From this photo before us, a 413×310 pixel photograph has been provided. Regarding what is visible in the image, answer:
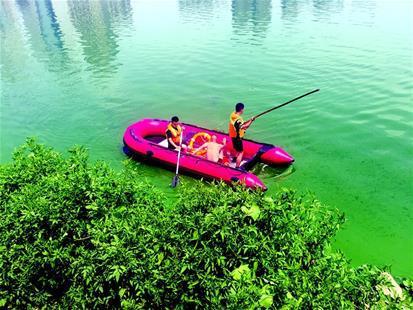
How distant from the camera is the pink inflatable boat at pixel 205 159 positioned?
8055 mm

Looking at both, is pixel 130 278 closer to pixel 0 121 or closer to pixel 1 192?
pixel 1 192

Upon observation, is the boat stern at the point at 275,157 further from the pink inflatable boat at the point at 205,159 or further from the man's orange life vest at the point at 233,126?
the man's orange life vest at the point at 233,126

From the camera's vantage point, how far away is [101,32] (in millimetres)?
28531

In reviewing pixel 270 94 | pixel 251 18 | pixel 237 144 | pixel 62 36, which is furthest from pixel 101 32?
pixel 237 144

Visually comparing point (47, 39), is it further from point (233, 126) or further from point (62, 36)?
point (233, 126)

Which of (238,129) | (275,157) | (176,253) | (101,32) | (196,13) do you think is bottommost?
(196,13)

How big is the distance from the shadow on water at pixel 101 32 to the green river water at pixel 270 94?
18 cm

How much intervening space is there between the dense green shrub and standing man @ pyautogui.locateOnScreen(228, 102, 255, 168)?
161 inches

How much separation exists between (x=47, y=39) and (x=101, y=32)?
166 inches

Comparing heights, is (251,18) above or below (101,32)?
below

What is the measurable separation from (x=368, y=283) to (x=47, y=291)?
12.3 feet

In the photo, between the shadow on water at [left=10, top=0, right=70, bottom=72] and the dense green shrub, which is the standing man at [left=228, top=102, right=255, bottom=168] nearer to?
the dense green shrub

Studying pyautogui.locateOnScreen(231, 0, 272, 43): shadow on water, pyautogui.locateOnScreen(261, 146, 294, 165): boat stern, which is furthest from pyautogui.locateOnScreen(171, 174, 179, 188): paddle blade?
pyautogui.locateOnScreen(231, 0, 272, 43): shadow on water

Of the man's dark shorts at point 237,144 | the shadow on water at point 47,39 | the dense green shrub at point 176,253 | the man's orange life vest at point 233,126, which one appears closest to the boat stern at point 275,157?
the man's dark shorts at point 237,144
